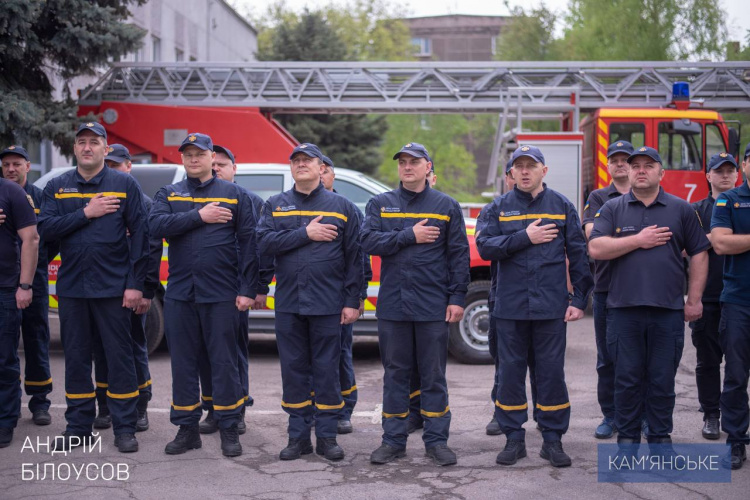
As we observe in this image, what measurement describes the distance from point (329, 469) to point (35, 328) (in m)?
2.90

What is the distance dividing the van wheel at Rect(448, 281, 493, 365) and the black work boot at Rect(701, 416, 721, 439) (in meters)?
3.25

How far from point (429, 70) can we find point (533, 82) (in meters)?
1.96

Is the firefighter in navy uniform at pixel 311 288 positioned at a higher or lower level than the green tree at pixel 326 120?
lower

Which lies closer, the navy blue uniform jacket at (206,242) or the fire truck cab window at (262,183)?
the navy blue uniform jacket at (206,242)

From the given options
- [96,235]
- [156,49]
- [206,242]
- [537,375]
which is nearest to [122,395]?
[96,235]

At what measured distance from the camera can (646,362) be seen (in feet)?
18.7

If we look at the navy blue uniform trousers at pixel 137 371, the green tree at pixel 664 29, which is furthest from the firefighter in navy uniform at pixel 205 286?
the green tree at pixel 664 29

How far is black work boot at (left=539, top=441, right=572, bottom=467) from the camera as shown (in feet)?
18.7

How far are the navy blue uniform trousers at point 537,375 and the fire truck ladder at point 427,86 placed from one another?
9.85m

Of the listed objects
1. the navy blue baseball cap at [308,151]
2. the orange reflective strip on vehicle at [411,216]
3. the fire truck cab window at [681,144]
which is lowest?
the orange reflective strip on vehicle at [411,216]

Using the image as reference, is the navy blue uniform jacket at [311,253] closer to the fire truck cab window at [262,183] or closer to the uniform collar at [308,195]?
the uniform collar at [308,195]

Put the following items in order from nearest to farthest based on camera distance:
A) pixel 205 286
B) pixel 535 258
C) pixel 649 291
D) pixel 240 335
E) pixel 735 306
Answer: pixel 649 291
pixel 735 306
pixel 535 258
pixel 205 286
pixel 240 335

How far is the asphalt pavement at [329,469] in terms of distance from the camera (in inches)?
205

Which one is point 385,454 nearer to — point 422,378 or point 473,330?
point 422,378
